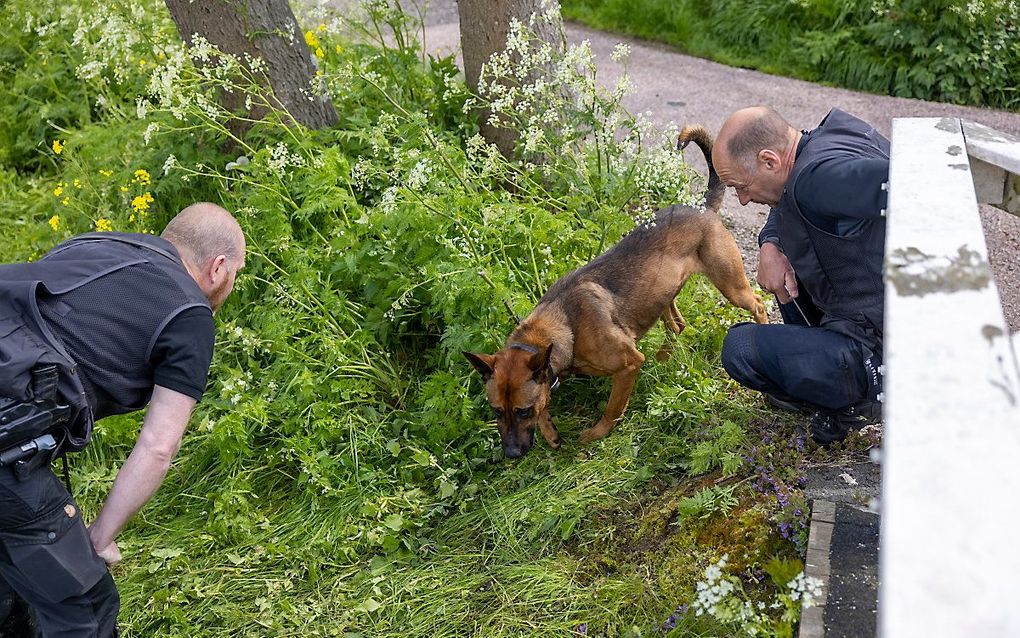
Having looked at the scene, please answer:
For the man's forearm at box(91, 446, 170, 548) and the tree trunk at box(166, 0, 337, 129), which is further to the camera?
the tree trunk at box(166, 0, 337, 129)

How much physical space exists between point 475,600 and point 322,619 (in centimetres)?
74

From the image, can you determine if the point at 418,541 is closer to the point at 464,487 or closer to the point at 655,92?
the point at 464,487

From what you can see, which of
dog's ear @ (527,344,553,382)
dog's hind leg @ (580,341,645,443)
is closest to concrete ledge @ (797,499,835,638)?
dog's hind leg @ (580,341,645,443)

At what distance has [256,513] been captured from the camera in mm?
4793

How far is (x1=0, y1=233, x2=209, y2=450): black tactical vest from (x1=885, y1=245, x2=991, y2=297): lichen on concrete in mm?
2542

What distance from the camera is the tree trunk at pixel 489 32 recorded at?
6637 mm

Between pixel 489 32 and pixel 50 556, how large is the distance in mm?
4958

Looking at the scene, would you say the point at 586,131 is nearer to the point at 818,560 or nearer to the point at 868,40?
the point at 818,560

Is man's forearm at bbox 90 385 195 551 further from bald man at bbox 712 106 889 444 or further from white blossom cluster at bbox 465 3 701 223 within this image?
white blossom cluster at bbox 465 3 701 223

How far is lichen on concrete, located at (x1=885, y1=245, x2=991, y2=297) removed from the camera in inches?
63.4

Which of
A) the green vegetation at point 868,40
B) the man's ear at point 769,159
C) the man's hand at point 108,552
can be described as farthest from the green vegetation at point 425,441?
the green vegetation at point 868,40

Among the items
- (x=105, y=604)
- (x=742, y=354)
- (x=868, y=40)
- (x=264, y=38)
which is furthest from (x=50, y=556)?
(x=868, y=40)

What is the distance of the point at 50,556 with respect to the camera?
316cm

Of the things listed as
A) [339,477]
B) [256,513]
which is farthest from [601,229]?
[256,513]
